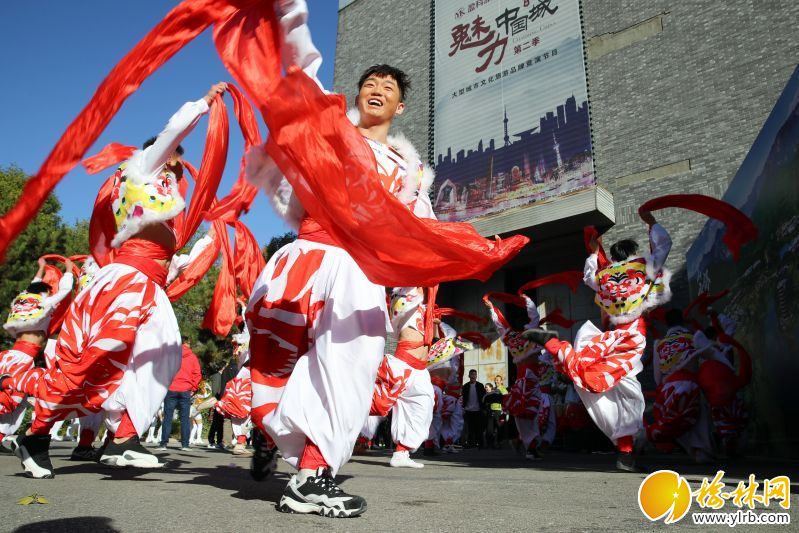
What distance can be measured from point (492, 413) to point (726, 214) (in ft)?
29.3

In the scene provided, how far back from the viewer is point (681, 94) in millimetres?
11992

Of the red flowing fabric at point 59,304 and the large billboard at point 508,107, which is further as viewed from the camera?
the large billboard at point 508,107

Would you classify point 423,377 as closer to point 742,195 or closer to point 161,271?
point 161,271

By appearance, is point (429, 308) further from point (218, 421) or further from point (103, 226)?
point (218, 421)

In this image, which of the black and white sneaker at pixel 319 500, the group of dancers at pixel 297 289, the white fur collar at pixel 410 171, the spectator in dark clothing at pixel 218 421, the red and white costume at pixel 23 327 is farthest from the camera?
the spectator in dark clothing at pixel 218 421

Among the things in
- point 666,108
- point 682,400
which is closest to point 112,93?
point 682,400

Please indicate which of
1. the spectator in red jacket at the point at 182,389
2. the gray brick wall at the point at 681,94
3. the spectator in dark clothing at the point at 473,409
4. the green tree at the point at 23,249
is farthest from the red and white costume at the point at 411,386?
the green tree at the point at 23,249

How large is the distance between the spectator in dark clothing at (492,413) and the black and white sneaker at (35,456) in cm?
1026

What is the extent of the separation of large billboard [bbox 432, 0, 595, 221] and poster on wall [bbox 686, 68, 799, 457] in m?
5.72

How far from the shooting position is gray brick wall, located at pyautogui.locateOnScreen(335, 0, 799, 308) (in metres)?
11.1

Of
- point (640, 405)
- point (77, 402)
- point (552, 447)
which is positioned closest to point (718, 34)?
point (552, 447)

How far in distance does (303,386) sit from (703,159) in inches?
451

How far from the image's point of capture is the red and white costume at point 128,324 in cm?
336

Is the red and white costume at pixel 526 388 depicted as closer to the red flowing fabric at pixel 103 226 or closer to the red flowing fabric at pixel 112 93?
the red flowing fabric at pixel 103 226
